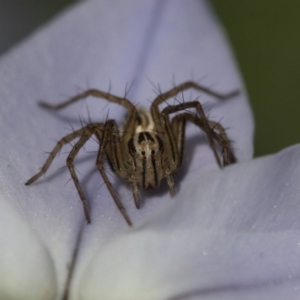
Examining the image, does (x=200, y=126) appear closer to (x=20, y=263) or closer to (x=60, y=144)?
(x=60, y=144)

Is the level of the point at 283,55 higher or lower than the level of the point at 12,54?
lower

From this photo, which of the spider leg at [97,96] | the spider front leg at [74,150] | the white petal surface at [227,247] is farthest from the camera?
the spider leg at [97,96]

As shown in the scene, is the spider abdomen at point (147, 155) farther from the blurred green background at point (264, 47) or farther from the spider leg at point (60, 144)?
the blurred green background at point (264, 47)

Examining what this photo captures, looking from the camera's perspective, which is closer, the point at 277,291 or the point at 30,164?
the point at 277,291

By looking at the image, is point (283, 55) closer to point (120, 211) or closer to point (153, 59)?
point (153, 59)

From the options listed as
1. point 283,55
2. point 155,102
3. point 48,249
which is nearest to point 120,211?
point 48,249

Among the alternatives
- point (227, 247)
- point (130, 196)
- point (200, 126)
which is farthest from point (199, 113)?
point (227, 247)

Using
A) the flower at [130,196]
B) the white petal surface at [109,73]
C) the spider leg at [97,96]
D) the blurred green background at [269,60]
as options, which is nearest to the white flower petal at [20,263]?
the flower at [130,196]
